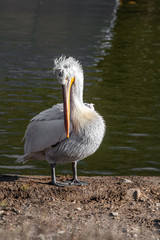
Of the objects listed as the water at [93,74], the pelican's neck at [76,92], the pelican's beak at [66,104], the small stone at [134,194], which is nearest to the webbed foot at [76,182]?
the small stone at [134,194]

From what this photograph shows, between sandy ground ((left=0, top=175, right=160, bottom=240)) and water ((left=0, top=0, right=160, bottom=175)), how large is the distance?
155 cm

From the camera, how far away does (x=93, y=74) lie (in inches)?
437

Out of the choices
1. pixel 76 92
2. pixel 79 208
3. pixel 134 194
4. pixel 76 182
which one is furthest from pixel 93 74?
pixel 79 208

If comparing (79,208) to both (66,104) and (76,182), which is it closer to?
(76,182)

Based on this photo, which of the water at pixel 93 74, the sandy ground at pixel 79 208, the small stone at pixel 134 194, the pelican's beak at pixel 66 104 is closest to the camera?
the sandy ground at pixel 79 208

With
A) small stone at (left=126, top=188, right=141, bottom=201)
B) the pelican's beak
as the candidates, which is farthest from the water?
the pelican's beak

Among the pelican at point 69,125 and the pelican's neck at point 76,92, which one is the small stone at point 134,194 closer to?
the pelican at point 69,125

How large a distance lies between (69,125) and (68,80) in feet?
1.30

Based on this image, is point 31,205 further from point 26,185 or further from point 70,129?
point 70,129

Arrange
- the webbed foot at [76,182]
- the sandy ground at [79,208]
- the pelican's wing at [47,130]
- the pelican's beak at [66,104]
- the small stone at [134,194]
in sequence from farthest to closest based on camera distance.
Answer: the webbed foot at [76,182] < the pelican's wing at [47,130] < the small stone at [134,194] < the pelican's beak at [66,104] < the sandy ground at [79,208]

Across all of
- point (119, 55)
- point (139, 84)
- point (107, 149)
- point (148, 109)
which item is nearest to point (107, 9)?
point (119, 55)

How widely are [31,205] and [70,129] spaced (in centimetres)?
76

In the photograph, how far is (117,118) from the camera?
26.8 feet

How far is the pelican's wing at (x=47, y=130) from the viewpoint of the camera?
4.60m
